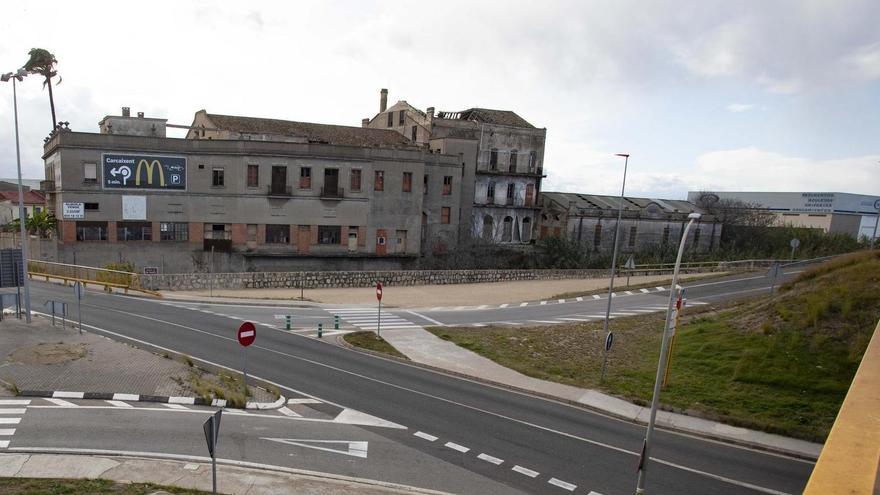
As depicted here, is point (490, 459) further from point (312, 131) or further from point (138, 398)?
point (312, 131)

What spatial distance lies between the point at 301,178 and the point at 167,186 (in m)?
10.5

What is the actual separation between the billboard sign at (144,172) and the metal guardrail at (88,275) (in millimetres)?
7318

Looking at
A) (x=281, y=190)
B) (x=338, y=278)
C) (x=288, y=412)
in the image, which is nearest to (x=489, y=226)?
(x=338, y=278)

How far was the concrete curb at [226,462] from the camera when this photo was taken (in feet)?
38.3

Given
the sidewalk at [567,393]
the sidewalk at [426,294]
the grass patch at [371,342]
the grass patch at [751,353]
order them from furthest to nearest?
the sidewalk at [426,294] < the grass patch at [371,342] < the grass patch at [751,353] < the sidewalk at [567,393]

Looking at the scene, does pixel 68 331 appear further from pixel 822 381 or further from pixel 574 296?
pixel 574 296

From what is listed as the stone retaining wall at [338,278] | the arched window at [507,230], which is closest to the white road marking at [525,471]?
the stone retaining wall at [338,278]

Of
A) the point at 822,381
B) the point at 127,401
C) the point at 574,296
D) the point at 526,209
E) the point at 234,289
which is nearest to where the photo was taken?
the point at 127,401

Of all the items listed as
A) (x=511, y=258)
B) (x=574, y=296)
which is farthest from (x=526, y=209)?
(x=574, y=296)

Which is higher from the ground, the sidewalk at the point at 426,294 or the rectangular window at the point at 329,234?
the rectangular window at the point at 329,234

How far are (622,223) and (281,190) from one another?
1542 inches

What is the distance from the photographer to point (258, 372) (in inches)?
765

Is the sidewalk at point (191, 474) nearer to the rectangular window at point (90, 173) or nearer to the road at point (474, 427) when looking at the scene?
the road at point (474, 427)

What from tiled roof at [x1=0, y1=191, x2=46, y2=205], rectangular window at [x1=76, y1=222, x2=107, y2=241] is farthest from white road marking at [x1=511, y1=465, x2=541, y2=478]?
tiled roof at [x1=0, y1=191, x2=46, y2=205]
